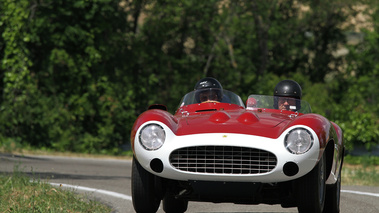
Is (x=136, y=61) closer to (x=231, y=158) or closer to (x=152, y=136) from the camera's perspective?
(x=152, y=136)

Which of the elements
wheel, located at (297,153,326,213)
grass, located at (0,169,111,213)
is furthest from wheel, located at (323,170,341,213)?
grass, located at (0,169,111,213)

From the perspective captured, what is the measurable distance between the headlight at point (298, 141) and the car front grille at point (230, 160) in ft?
0.59

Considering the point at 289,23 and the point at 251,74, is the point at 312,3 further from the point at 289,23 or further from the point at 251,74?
the point at 251,74

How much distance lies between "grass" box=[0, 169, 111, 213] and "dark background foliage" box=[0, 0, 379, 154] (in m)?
14.8

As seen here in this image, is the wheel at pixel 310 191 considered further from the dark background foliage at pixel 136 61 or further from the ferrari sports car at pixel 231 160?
the dark background foliage at pixel 136 61

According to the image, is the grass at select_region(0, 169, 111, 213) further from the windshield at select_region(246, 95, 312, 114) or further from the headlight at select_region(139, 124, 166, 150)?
the windshield at select_region(246, 95, 312, 114)

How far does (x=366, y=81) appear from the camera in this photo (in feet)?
138

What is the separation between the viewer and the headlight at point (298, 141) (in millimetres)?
6551

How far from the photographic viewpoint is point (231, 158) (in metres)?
6.57

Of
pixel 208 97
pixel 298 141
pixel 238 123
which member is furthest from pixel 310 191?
pixel 208 97

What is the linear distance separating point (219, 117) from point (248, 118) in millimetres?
286

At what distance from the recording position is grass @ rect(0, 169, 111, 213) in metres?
7.84

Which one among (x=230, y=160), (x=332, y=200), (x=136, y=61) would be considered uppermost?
(x=230, y=160)

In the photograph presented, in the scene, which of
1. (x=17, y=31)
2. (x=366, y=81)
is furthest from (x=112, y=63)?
(x=366, y=81)
